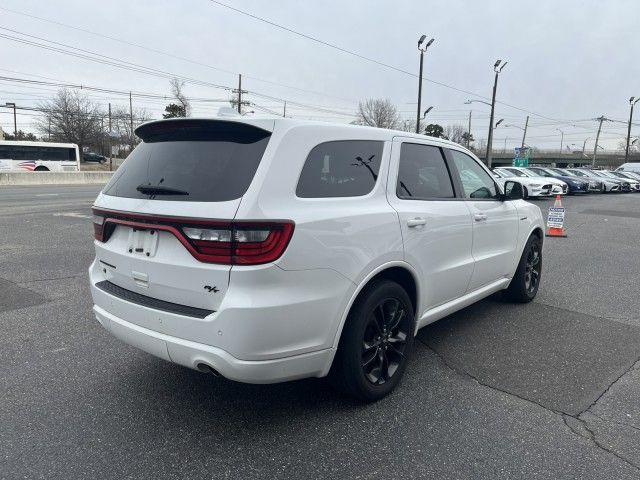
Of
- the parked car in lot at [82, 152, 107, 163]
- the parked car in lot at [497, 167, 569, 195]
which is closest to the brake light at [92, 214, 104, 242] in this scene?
the parked car in lot at [497, 167, 569, 195]

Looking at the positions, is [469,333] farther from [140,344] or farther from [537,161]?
[537,161]

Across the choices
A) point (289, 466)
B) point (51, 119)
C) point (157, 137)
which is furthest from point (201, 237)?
point (51, 119)

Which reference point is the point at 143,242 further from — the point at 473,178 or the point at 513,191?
the point at 513,191

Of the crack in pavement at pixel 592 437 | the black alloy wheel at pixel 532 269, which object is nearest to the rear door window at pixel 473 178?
the black alloy wheel at pixel 532 269

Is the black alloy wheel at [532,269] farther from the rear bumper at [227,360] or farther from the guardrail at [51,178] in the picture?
the guardrail at [51,178]

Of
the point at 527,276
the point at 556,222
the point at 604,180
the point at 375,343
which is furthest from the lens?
the point at 604,180

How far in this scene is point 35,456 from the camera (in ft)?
8.43

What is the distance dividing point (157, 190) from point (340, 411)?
1.78 m

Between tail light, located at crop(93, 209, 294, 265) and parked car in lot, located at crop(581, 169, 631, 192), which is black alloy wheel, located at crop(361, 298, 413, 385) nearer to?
tail light, located at crop(93, 209, 294, 265)

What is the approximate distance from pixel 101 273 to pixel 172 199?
3.29 ft

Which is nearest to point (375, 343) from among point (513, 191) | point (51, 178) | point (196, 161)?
Result: point (196, 161)

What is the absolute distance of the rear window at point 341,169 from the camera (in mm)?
2746

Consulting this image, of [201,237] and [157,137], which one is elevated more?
[157,137]

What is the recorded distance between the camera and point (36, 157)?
38.2 metres
